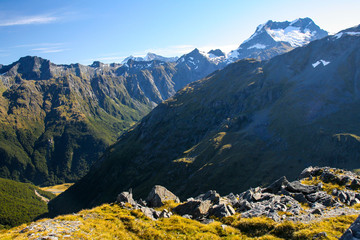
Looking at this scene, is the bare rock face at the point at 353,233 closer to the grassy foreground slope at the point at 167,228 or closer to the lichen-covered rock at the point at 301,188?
the grassy foreground slope at the point at 167,228

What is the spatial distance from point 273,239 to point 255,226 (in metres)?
3.42

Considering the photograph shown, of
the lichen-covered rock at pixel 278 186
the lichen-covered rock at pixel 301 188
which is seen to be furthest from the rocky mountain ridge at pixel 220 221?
the lichen-covered rock at pixel 278 186

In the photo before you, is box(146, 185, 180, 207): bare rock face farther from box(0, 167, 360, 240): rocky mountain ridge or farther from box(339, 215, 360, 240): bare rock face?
box(339, 215, 360, 240): bare rock face

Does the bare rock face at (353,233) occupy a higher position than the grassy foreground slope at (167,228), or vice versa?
the bare rock face at (353,233)

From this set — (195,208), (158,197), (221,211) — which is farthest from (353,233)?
(158,197)

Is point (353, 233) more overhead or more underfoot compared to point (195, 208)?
more overhead

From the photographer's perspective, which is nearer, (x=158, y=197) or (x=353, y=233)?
(x=353, y=233)

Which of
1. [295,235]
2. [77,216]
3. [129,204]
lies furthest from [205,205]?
[77,216]

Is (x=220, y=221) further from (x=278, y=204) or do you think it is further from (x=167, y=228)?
(x=278, y=204)

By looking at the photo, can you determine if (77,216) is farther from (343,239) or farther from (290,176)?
(290,176)

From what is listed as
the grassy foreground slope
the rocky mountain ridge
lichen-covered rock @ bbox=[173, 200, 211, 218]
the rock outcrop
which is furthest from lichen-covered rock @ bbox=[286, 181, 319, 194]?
lichen-covered rock @ bbox=[173, 200, 211, 218]

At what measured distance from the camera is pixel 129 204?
36.0 m

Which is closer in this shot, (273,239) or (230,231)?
(273,239)

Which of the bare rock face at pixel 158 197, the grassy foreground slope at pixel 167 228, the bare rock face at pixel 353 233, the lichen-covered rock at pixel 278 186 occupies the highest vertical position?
the bare rock face at pixel 353 233
